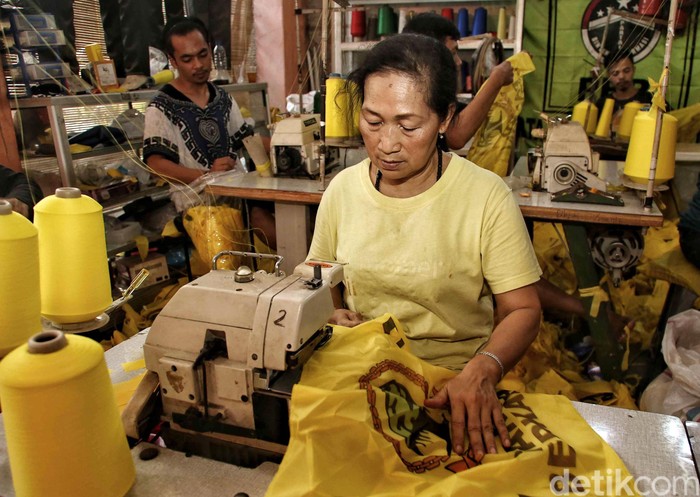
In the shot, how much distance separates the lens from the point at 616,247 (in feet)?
8.52

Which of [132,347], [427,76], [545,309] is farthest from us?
[545,309]

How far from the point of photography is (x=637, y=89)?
499cm

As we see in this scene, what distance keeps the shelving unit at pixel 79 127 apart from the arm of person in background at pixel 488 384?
2.74 meters

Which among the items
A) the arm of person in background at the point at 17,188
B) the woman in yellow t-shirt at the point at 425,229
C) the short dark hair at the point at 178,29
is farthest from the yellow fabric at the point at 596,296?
the short dark hair at the point at 178,29

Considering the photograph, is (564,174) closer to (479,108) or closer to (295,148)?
(479,108)

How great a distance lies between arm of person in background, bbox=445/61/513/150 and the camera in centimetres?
291

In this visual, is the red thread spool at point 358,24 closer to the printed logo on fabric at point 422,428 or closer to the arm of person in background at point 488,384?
the arm of person in background at point 488,384

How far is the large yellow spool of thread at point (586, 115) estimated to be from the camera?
429 cm

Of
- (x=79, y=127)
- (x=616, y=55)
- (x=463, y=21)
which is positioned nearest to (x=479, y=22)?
(x=463, y=21)

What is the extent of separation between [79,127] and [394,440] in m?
3.33

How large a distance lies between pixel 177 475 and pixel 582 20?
553 centimetres

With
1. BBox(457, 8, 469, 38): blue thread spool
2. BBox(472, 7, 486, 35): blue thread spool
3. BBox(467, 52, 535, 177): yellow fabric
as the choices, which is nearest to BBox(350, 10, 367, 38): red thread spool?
BBox(457, 8, 469, 38): blue thread spool

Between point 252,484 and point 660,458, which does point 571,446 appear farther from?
point 252,484

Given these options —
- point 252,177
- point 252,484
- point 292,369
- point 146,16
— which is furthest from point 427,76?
point 146,16
